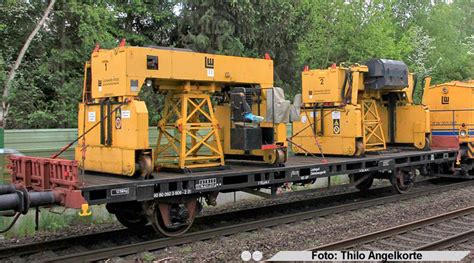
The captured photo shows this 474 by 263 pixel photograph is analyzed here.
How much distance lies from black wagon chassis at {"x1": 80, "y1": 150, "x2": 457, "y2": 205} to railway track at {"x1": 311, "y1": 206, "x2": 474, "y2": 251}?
6.26 ft

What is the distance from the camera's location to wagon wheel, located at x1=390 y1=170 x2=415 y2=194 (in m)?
12.5

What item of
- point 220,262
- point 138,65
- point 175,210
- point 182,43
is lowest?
point 220,262

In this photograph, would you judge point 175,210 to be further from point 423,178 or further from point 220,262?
point 423,178

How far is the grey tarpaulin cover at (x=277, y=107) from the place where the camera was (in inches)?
360

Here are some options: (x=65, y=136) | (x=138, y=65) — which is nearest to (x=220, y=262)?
(x=138, y=65)

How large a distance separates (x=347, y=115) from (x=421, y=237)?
387 cm

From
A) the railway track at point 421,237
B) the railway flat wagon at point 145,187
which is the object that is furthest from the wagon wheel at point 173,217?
the railway track at point 421,237

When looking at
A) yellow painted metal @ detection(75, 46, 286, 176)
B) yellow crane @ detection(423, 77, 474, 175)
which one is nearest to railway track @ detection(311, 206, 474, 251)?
yellow painted metal @ detection(75, 46, 286, 176)

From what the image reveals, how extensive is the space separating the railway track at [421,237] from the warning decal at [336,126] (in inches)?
124

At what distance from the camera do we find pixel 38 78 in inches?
648

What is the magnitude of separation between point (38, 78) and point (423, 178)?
44.5 ft

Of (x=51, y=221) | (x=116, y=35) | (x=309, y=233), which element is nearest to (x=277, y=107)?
(x=309, y=233)

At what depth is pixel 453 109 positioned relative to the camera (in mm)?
15227

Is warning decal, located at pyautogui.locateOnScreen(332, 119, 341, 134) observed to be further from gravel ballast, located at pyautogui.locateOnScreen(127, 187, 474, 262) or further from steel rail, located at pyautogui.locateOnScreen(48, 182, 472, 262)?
gravel ballast, located at pyautogui.locateOnScreen(127, 187, 474, 262)
